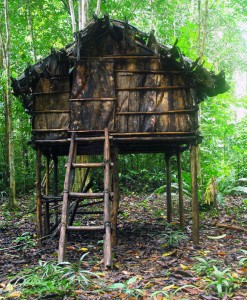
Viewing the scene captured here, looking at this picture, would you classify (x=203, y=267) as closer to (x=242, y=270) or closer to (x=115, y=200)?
(x=242, y=270)

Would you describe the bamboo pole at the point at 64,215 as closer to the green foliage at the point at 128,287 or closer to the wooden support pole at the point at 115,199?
the wooden support pole at the point at 115,199

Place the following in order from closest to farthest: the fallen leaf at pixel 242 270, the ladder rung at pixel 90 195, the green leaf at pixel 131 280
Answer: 1. the green leaf at pixel 131 280
2. the fallen leaf at pixel 242 270
3. the ladder rung at pixel 90 195

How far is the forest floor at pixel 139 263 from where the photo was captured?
4.27 metres

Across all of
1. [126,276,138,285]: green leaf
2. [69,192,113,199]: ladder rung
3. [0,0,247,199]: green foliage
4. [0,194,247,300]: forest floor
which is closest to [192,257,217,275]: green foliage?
[0,194,247,300]: forest floor

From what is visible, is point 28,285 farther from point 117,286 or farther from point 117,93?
point 117,93

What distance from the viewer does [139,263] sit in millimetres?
5645

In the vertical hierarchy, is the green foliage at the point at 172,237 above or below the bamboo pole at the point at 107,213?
below

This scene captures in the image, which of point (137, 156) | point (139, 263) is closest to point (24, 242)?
point (139, 263)

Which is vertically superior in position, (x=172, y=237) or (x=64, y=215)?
(x=64, y=215)

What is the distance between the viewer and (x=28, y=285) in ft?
14.7

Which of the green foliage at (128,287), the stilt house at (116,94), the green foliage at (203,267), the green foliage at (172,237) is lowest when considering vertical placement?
the green foliage at (172,237)

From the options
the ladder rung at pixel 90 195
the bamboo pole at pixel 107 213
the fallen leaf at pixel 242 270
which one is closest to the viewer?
the fallen leaf at pixel 242 270

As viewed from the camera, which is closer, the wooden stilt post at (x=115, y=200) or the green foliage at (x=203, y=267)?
the green foliage at (x=203, y=267)

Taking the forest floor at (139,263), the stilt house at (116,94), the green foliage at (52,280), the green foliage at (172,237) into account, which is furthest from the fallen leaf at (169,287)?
the stilt house at (116,94)
